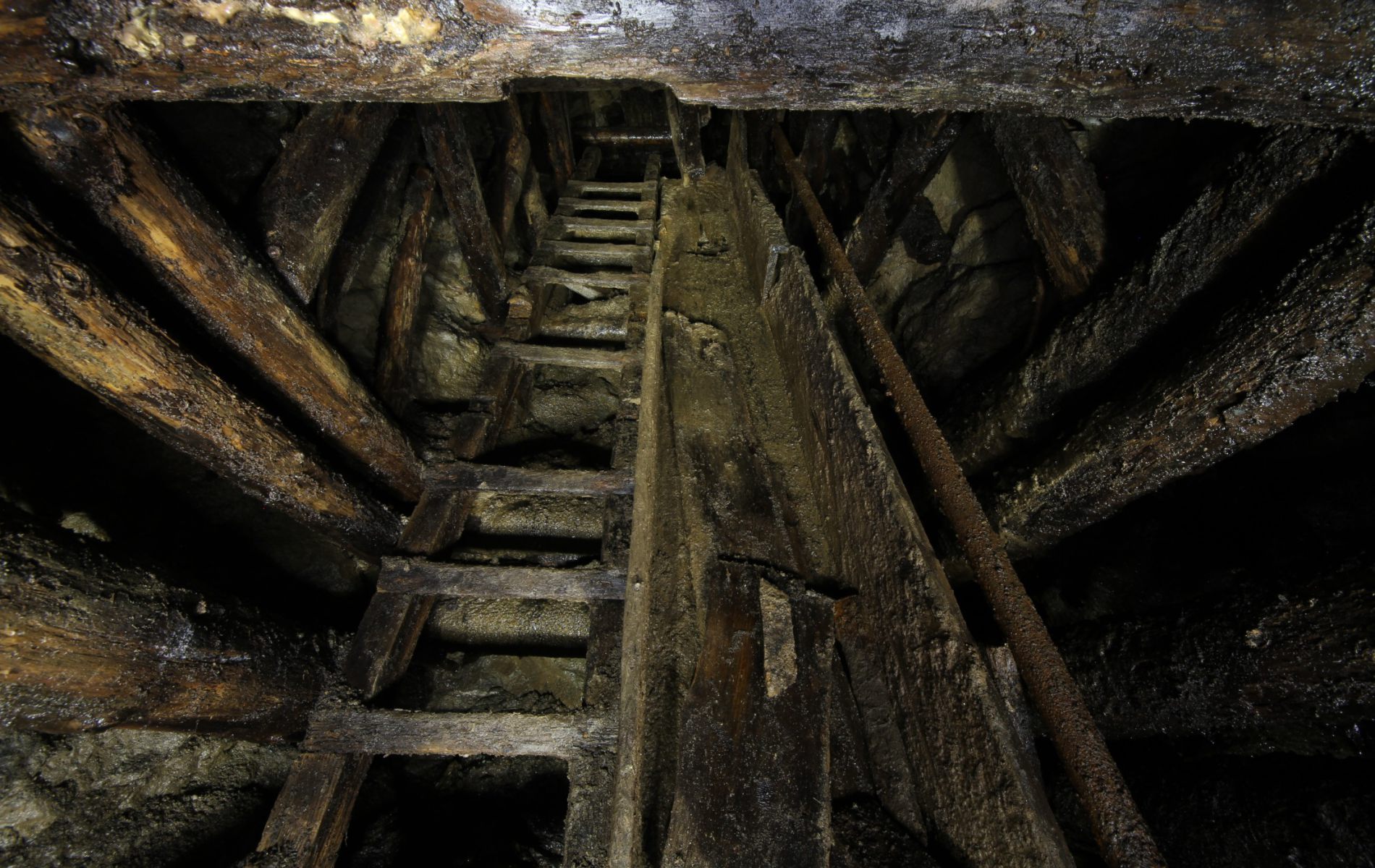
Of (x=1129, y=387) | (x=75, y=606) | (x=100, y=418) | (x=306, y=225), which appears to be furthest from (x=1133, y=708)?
(x=100, y=418)

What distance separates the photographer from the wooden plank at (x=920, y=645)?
3.67 feet

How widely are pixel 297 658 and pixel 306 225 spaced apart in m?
1.37

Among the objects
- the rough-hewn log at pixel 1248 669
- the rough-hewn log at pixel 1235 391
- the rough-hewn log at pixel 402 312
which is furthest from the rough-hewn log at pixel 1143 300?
the rough-hewn log at pixel 402 312

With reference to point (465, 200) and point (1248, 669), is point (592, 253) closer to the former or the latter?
point (465, 200)

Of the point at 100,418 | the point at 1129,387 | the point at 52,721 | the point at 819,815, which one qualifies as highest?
the point at 100,418

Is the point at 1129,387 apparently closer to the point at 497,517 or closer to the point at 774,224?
the point at 774,224

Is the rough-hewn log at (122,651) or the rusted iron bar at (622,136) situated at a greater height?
the rusted iron bar at (622,136)

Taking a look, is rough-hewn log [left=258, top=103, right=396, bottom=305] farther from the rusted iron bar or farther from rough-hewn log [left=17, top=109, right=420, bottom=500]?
the rusted iron bar

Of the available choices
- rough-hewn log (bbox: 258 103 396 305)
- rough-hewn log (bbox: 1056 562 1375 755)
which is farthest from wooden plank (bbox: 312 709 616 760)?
rough-hewn log (bbox: 1056 562 1375 755)

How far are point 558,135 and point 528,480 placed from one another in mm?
3399

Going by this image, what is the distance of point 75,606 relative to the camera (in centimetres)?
123

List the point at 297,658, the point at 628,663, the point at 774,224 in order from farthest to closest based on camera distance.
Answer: the point at 774,224 < the point at 297,658 < the point at 628,663

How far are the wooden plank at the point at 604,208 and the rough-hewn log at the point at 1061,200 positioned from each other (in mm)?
2388

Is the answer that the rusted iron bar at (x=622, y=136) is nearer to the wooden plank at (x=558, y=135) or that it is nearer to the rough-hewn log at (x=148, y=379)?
Result: the wooden plank at (x=558, y=135)
